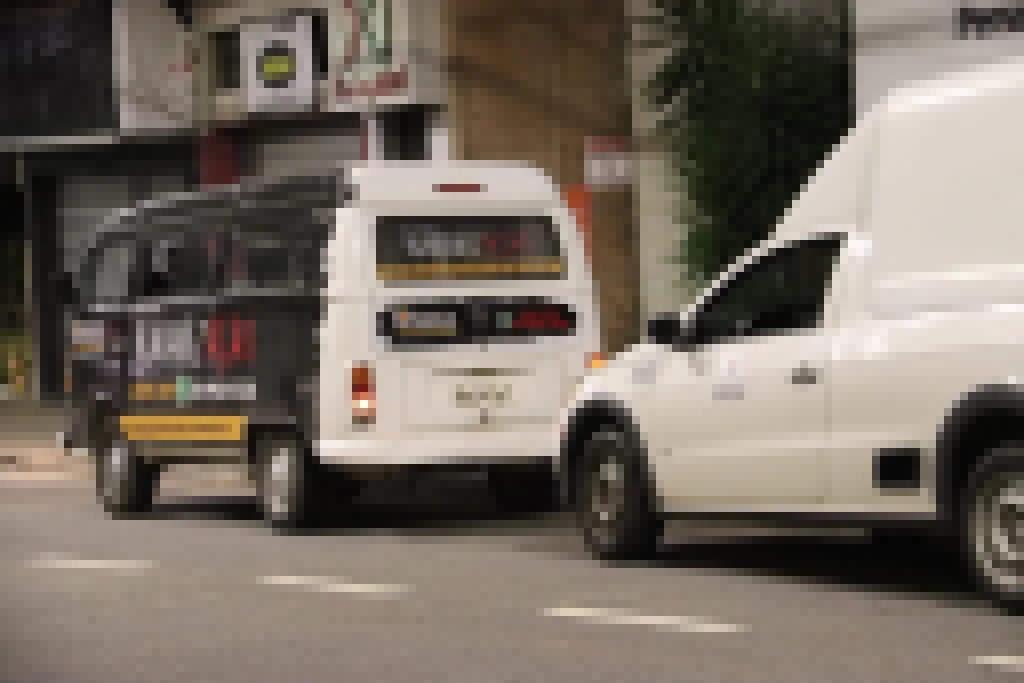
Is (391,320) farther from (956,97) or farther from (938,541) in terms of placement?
(956,97)

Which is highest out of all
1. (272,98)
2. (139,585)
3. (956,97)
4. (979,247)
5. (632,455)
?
(272,98)

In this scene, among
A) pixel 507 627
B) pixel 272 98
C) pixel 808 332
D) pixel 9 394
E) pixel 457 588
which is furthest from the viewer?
pixel 9 394

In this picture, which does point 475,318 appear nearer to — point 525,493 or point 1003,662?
point 525,493

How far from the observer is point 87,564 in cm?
1230

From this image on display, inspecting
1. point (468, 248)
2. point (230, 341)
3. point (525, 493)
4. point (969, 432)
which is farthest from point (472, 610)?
point (525, 493)

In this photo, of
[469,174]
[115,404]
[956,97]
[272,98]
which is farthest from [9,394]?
[956,97]

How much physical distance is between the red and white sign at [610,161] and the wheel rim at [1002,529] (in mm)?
17574

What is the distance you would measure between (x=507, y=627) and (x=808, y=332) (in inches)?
81.3

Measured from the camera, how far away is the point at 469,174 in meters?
13.8

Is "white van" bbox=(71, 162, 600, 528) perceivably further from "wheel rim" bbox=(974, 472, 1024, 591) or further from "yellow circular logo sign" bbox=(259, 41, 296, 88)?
"yellow circular logo sign" bbox=(259, 41, 296, 88)

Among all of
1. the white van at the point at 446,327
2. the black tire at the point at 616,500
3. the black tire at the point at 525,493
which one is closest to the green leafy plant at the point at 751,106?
the black tire at the point at 525,493

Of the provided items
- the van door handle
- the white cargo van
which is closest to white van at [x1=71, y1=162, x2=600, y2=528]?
the white cargo van

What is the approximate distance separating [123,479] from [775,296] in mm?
6664

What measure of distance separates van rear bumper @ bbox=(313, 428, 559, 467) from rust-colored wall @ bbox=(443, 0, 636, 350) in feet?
44.8
